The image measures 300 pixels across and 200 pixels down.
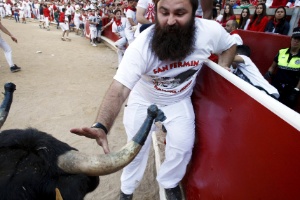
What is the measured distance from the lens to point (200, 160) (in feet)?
8.01

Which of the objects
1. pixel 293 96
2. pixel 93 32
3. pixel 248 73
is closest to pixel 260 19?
pixel 293 96

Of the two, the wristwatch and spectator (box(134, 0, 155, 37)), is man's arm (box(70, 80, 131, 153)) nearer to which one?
the wristwatch

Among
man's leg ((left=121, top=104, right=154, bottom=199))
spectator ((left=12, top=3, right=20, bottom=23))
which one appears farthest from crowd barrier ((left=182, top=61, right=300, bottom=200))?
spectator ((left=12, top=3, right=20, bottom=23))

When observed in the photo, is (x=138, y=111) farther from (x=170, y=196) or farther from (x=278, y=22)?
(x=278, y=22)

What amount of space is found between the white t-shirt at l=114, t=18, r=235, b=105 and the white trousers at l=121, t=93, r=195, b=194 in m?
0.09

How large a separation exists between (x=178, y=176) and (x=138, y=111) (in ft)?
2.63

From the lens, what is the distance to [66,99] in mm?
5637

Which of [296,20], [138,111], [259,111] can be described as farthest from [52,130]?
[296,20]

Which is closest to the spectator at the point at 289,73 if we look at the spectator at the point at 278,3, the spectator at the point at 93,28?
the spectator at the point at 278,3

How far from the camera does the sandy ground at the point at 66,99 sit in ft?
10.5

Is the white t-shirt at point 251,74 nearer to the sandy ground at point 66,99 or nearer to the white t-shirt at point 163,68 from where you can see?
the white t-shirt at point 163,68

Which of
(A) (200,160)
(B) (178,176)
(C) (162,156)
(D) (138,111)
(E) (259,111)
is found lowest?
(C) (162,156)

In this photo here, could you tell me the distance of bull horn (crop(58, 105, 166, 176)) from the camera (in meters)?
1.05

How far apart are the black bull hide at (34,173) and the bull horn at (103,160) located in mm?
63
